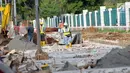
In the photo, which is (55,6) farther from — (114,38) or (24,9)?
(114,38)

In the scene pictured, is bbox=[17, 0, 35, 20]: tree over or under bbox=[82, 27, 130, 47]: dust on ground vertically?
over

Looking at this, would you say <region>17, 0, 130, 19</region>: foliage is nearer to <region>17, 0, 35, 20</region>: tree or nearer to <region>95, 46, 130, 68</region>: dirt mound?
<region>17, 0, 35, 20</region>: tree

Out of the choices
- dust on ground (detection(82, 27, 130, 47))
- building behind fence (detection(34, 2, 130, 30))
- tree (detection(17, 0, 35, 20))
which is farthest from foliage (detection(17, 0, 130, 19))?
dust on ground (detection(82, 27, 130, 47))

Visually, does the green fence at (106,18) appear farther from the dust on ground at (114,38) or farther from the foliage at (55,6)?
the foliage at (55,6)

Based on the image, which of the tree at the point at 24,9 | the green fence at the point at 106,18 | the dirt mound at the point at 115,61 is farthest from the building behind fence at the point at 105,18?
the dirt mound at the point at 115,61

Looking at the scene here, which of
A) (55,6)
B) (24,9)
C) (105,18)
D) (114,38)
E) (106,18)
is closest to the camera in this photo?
(114,38)

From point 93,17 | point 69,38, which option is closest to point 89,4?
point 93,17

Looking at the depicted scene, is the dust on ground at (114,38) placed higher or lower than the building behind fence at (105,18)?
lower

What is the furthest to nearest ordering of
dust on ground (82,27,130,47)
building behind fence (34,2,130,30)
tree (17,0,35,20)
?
1. tree (17,0,35,20)
2. building behind fence (34,2,130,30)
3. dust on ground (82,27,130,47)

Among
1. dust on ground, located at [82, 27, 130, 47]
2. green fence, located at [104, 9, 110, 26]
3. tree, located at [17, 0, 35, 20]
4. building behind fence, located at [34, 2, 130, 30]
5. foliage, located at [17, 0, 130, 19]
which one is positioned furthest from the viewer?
tree, located at [17, 0, 35, 20]

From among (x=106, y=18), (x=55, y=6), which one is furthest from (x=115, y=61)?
(x=55, y=6)

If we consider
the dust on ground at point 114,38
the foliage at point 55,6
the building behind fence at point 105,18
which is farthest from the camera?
the foliage at point 55,6

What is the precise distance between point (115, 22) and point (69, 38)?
22.6m

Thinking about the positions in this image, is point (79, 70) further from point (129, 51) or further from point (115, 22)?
point (115, 22)
